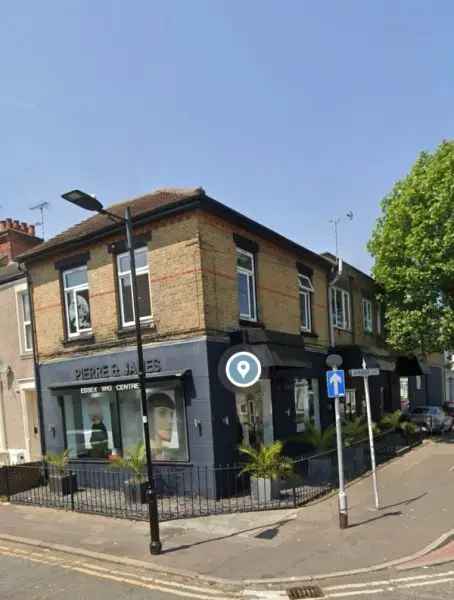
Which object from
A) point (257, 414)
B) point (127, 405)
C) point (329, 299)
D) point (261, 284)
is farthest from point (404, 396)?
point (127, 405)

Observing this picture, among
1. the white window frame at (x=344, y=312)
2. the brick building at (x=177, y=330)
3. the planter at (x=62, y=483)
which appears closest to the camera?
the brick building at (x=177, y=330)

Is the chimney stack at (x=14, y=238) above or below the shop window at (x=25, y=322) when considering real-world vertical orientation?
above

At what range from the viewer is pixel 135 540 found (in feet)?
28.1

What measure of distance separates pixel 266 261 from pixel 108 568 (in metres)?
8.75

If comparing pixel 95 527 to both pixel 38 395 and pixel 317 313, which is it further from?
pixel 317 313

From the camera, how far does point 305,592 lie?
624cm

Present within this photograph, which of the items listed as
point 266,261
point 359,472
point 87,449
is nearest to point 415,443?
point 359,472

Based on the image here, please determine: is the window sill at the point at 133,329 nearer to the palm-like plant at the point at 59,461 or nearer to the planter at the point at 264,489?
the palm-like plant at the point at 59,461

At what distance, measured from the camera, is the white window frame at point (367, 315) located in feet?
68.4

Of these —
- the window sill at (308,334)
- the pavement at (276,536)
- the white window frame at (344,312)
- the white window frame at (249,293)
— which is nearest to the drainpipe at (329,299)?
the white window frame at (344,312)

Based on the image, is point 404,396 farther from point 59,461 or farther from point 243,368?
point 59,461

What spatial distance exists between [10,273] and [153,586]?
39.6 feet

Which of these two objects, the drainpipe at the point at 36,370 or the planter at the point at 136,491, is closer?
the planter at the point at 136,491

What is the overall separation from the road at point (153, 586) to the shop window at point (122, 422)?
4.43 m
